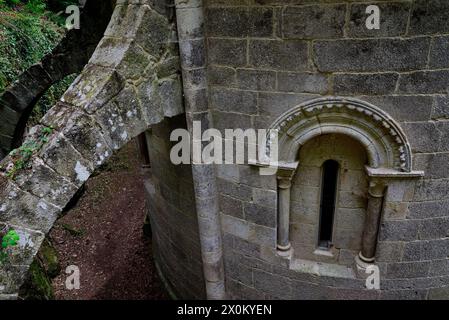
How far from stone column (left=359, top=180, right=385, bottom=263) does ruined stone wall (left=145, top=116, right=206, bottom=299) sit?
205 centimetres

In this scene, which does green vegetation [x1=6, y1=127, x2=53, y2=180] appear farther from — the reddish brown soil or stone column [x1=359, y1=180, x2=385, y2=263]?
the reddish brown soil

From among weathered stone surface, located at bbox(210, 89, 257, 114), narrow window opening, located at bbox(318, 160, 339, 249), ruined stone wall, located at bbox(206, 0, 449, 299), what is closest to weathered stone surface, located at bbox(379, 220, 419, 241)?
ruined stone wall, located at bbox(206, 0, 449, 299)

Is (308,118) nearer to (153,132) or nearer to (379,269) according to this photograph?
(379,269)

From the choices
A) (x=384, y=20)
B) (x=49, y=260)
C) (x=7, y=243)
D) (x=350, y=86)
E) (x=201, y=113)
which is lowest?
(x=49, y=260)

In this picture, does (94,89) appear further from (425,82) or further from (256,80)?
(425,82)

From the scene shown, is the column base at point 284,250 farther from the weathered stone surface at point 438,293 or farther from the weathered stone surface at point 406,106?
the weathered stone surface at point 406,106

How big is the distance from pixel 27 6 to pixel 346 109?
12.1 metres

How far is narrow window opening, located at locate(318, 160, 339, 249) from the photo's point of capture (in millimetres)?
3471

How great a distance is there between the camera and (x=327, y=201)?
11.8ft

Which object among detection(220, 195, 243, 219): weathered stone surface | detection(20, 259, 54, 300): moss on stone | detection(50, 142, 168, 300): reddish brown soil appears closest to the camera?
detection(220, 195, 243, 219): weathered stone surface

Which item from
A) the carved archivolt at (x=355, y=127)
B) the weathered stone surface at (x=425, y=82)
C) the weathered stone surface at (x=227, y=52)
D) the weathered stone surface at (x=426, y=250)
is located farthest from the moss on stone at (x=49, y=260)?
the weathered stone surface at (x=425, y=82)

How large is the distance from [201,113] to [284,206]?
1.34m

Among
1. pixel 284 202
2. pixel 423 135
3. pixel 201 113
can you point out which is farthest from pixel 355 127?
pixel 201 113

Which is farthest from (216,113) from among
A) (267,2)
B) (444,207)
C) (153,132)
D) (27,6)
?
(27,6)
